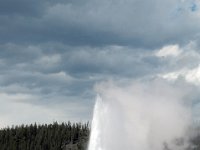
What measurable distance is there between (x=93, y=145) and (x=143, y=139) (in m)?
16.3

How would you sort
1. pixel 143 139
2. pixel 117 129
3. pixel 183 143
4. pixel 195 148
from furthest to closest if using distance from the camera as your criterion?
pixel 195 148
pixel 183 143
pixel 143 139
pixel 117 129

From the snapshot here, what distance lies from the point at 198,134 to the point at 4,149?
7869 centimetres

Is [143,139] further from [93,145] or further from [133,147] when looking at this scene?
[93,145]

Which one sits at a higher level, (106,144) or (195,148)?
(195,148)

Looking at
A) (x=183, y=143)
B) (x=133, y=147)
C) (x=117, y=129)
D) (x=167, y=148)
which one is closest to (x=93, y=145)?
(x=117, y=129)

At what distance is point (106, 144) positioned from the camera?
46.5m

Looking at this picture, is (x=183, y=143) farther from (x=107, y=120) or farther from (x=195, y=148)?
(x=107, y=120)

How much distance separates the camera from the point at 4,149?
198000mm

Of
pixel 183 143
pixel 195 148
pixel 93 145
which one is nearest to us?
pixel 93 145

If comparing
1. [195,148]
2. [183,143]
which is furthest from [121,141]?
[195,148]

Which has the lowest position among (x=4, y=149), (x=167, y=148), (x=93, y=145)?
(x=93, y=145)

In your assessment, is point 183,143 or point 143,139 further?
point 183,143

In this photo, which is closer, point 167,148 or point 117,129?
point 117,129

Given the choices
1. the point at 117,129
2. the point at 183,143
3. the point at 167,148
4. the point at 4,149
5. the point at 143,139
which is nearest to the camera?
the point at 117,129
